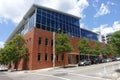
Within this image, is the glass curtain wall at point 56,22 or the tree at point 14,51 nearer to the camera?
the tree at point 14,51

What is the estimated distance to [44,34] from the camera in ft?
142

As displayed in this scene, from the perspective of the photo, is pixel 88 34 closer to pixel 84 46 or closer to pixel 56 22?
pixel 84 46

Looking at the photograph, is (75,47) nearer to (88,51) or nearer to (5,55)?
(88,51)

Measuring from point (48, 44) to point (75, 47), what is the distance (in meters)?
10.7

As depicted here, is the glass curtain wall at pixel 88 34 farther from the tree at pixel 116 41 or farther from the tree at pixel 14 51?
the tree at pixel 116 41

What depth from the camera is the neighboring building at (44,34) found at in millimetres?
40844

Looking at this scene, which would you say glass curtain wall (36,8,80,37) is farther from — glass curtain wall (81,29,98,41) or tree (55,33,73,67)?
glass curtain wall (81,29,98,41)

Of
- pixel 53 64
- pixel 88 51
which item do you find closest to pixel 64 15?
pixel 88 51

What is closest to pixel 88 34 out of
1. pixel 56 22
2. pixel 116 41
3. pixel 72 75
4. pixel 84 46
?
pixel 84 46

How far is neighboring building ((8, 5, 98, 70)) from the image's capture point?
40844 millimetres

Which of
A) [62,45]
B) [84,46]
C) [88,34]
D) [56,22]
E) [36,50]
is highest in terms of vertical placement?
[56,22]

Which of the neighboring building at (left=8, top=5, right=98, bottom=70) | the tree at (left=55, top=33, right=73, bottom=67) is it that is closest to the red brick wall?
the neighboring building at (left=8, top=5, right=98, bottom=70)

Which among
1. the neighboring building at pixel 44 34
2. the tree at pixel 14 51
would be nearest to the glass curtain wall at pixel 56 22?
the neighboring building at pixel 44 34

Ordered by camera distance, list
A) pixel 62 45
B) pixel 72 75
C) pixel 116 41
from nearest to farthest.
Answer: pixel 72 75 < pixel 116 41 < pixel 62 45
